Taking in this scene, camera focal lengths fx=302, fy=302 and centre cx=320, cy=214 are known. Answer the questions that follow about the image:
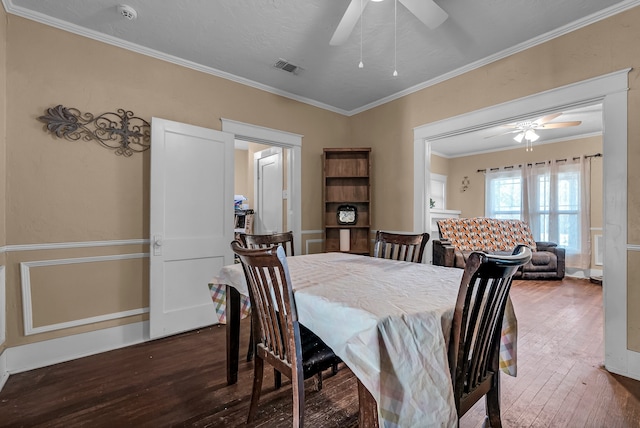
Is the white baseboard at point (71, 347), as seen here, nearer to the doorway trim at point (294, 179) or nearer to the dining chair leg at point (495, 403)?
the doorway trim at point (294, 179)

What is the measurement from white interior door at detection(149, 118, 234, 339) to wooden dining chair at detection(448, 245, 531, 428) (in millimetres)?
2446

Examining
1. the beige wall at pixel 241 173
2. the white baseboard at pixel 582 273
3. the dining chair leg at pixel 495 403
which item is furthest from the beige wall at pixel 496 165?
the dining chair leg at pixel 495 403

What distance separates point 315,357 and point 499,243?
522cm

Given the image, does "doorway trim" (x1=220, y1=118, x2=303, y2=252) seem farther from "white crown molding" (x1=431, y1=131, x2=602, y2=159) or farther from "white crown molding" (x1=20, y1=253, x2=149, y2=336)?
"white crown molding" (x1=431, y1=131, x2=602, y2=159)

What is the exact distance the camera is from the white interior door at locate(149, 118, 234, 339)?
8.63 feet

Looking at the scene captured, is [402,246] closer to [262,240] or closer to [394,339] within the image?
[262,240]

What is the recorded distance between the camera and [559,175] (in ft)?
18.6

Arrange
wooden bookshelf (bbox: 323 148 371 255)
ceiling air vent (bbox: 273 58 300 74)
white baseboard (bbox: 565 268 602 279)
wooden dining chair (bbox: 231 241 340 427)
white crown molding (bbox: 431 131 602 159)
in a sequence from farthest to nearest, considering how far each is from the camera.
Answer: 1. white crown molding (bbox: 431 131 602 159)
2. white baseboard (bbox: 565 268 602 279)
3. wooden bookshelf (bbox: 323 148 371 255)
4. ceiling air vent (bbox: 273 58 300 74)
5. wooden dining chair (bbox: 231 241 340 427)

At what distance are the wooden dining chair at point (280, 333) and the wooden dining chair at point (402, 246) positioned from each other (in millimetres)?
1103

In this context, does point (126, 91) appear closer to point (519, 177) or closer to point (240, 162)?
point (240, 162)

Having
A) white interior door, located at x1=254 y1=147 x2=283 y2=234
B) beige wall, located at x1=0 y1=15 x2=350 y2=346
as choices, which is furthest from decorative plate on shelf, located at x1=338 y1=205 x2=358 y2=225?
beige wall, located at x1=0 y1=15 x2=350 y2=346

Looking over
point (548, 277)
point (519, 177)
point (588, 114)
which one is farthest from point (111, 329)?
point (519, 177)

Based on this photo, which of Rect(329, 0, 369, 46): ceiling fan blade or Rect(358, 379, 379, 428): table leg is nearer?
Rect(358, 379, 379, 428): table leg

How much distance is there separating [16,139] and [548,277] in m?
6.88
